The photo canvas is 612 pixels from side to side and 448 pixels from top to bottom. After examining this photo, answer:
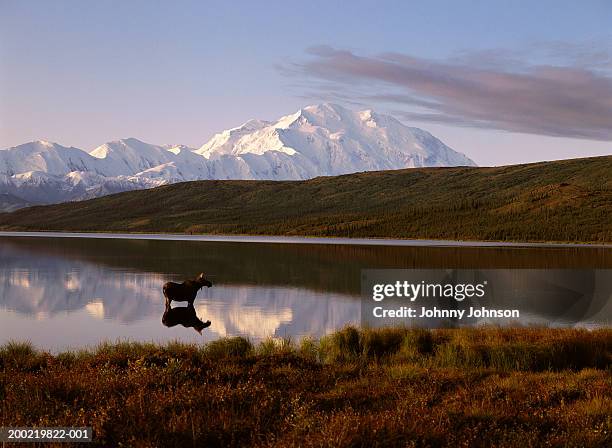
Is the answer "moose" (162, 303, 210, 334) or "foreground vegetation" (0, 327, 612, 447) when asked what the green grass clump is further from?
"moose" (162, 303, 210, 334)

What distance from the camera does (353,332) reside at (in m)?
22.0

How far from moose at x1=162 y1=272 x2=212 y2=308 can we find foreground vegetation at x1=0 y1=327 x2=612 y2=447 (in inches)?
610

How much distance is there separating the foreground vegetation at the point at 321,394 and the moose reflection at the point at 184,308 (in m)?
10.5

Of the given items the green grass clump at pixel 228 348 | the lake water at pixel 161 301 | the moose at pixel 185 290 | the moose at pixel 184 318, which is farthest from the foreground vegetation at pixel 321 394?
the moose at pixel 185 290

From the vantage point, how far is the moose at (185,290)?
36062 millimetres

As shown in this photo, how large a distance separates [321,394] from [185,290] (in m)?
25.1

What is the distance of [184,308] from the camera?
37469 mm

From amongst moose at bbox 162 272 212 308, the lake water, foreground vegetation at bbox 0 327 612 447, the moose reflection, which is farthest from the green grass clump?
moose at bbox 162 272 212 308

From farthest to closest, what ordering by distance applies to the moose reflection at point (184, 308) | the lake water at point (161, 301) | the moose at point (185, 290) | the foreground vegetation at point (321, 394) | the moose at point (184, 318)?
the moose at point (185, 290), the moose reflection at point (184, 308), the moose at point (184, 318), the lake water at point (161, 301), the foreground vegetation at point (321, 394)

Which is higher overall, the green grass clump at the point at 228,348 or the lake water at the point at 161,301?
the green grass clump at the point at 228,348

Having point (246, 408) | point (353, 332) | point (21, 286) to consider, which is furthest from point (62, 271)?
point (246, 408)

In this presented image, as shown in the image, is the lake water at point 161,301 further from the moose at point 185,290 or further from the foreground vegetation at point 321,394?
the foreground vegetation at point 321,394

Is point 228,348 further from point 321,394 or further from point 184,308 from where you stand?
point 184,308

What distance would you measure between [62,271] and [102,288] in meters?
16.0
